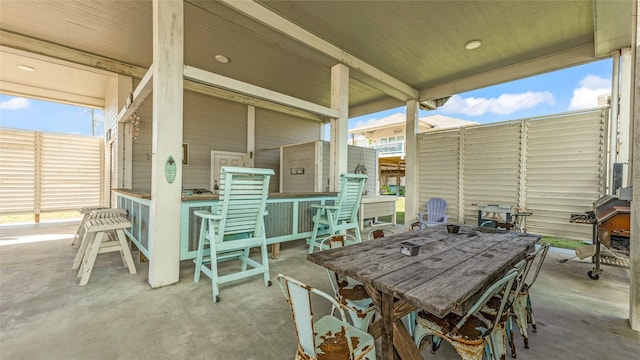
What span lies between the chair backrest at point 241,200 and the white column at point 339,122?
231 cm

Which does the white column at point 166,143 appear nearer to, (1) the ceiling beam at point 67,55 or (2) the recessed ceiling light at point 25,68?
(1) the ceiling beam at point 67,55

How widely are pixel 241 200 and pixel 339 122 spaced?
278 cm

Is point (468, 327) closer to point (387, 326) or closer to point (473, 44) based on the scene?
point (387, 326)

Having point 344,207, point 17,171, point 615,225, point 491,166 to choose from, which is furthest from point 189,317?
point 17,171

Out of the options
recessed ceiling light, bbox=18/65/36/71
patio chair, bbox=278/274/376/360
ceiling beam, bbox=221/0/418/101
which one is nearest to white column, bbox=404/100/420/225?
ceiling beam, bbox=221/0/418/101

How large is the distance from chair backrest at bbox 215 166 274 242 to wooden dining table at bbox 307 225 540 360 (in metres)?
1.24

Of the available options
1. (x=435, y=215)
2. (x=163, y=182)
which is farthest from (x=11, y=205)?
(x=435, y=215)

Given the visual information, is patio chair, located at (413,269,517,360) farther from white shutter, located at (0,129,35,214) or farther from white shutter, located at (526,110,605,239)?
white shutter, located at (0,129,35,214)

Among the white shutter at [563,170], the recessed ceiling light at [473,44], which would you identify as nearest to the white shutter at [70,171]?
the recessed ceiling light at [473,44]

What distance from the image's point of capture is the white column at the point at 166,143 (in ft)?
8.87

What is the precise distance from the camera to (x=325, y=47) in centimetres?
434

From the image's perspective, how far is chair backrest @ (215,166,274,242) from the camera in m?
2.46

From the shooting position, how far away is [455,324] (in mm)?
1402

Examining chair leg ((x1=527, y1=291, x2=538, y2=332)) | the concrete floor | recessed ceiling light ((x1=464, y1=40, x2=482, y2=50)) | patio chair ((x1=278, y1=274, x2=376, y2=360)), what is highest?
recessed ceiling light ((x1=464, y1=40, x2=482, y2=50))
